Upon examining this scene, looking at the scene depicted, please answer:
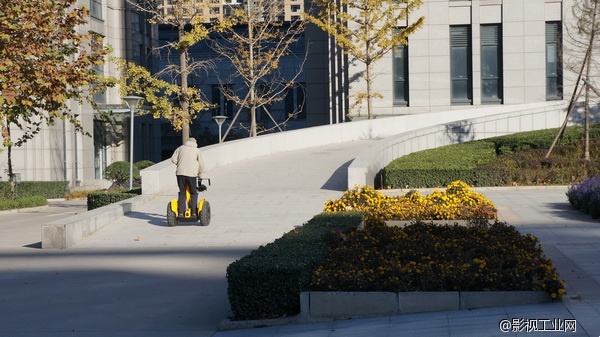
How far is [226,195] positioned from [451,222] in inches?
317

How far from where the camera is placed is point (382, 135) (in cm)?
3794

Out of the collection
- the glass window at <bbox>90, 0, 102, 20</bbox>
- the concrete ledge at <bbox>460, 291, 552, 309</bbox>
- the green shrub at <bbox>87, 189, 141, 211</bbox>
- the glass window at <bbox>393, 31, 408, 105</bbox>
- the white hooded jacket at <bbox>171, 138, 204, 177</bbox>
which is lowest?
the concrete ledge at <bbox>460, 291, 552, 309</bbox>

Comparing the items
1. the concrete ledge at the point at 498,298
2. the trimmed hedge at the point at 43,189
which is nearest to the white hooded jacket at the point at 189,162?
the concrete ledge at the point at 498,298

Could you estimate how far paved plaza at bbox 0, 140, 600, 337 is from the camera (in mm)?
8562

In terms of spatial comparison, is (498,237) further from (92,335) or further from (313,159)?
(313,159)

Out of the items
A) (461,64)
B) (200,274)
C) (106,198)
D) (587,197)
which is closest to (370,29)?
(461,64)

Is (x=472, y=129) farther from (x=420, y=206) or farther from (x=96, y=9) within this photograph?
(x=96, y=9)

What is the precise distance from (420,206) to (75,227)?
5.98 meters

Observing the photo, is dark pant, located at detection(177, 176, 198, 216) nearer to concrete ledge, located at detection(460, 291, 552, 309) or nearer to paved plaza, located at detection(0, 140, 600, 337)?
paved plaza, located at detection(0, 140, 600, 337)

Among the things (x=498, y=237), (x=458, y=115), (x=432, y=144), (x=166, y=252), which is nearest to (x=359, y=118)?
(x=458, y=115)

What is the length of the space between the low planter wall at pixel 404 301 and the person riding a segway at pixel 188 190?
8.13 meters

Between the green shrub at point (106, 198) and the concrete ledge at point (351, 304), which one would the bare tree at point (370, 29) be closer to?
the green shrub at point (106, 198)

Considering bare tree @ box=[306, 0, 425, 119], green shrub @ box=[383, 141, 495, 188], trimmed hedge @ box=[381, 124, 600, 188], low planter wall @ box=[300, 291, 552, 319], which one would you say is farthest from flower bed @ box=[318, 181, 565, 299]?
bare tree @ box=[306, 0, 425, 119]

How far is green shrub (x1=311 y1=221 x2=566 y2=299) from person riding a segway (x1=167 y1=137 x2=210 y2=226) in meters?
6.22
